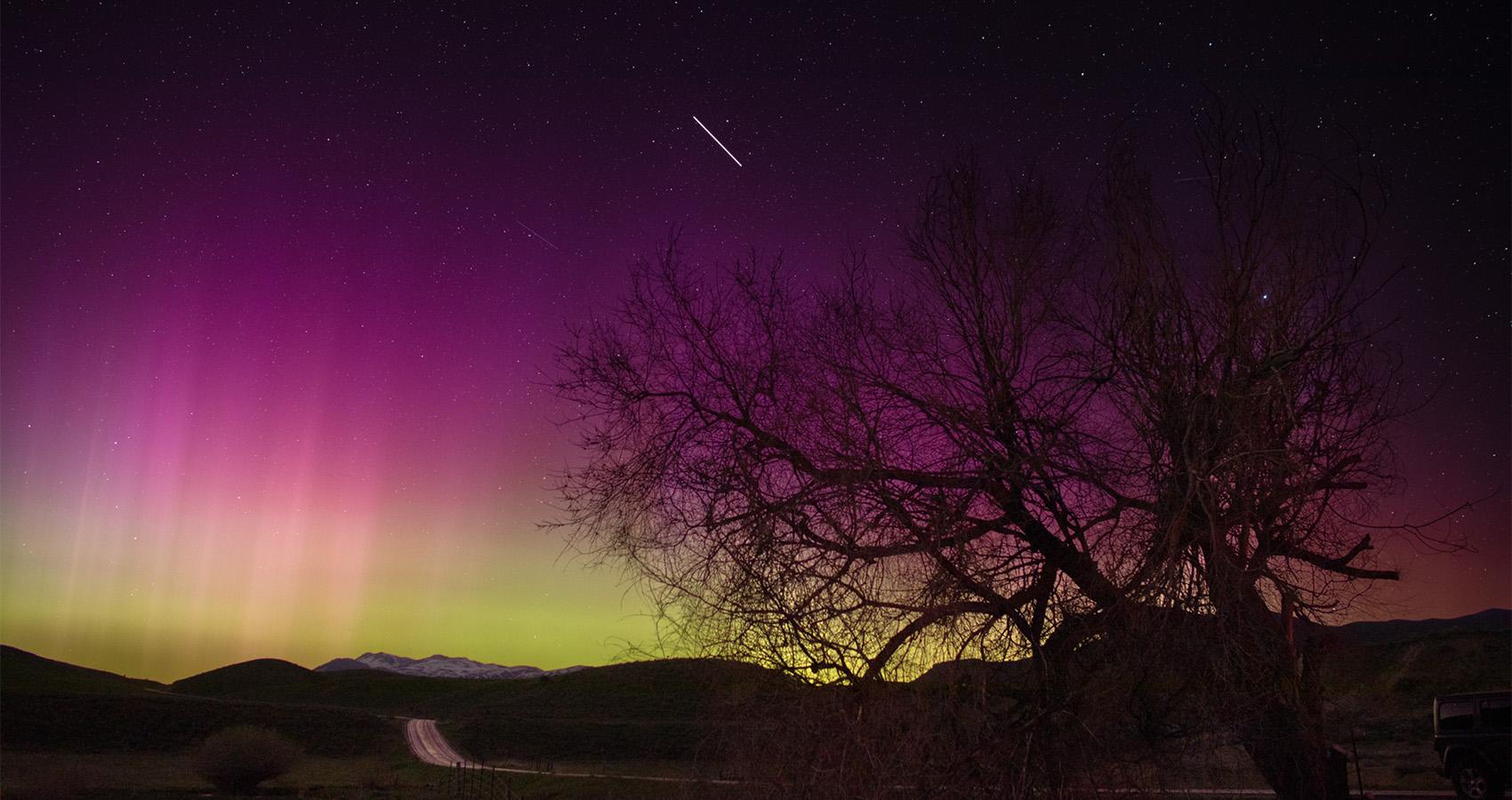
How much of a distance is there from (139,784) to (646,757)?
26.2 m

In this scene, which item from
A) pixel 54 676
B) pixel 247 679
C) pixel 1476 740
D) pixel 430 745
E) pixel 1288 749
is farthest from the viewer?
pixel 247 679

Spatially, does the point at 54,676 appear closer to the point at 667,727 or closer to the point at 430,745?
the point at 430,745

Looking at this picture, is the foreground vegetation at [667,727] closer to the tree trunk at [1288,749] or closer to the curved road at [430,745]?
the tree trunk at [1288,749]

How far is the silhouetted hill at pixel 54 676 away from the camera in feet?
397

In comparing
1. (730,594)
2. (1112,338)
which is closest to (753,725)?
(730,594)

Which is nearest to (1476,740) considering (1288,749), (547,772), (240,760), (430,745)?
(1288,749)

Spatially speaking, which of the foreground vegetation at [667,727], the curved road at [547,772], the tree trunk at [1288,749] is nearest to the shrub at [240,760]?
the foreground vegetation at [667,727]

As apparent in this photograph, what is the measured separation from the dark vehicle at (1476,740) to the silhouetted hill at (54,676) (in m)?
127

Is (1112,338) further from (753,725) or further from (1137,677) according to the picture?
(753,725)

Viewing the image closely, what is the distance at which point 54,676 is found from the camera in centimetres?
13625

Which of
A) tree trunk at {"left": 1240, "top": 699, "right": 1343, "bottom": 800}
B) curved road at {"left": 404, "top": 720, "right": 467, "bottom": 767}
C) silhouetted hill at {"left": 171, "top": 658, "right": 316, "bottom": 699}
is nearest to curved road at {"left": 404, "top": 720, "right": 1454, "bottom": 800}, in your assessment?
curved road at {"left": 404, "top": 720, "right": 467, "bottom": 767}

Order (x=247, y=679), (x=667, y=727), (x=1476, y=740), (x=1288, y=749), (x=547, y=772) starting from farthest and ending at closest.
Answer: (x=247, y=679) → (x=667, y=727) → (x=547, y=772) → (x=1476, y=740) → (x=1288, y=749)

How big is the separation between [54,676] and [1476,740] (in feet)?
539

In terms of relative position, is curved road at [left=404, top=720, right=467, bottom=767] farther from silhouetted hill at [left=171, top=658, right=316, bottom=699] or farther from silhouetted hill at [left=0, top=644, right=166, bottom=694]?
silhouetted hill at [left=171, top=658, right=316, bottom=699]
